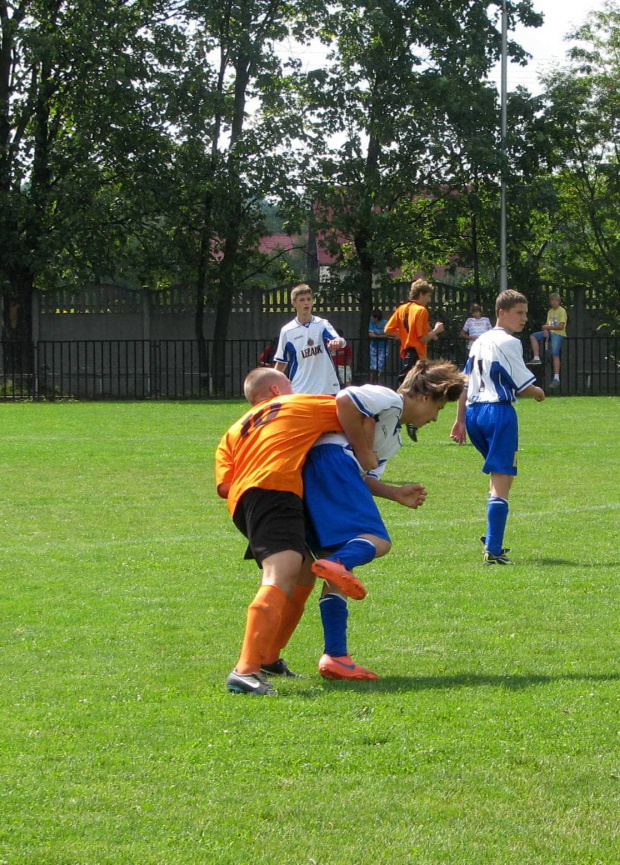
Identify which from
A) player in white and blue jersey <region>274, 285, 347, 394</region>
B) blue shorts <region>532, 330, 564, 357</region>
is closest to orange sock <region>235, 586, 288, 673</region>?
player in white and blue jersey <region>274, 285, 347, 394</region>

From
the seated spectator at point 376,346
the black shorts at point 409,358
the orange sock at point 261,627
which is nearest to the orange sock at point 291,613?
the orange sock at point 261,627

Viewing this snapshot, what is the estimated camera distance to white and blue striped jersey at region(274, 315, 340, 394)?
12.3 metres

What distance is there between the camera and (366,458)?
17.6ft

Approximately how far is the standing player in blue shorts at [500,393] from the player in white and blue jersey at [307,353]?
376 centimetres

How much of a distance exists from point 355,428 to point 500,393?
3.41m

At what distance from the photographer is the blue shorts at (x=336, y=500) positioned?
5238mm

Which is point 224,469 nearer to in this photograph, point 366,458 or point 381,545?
point 366,458

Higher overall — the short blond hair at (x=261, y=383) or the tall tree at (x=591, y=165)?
the tall tree at (x=591, y=165)

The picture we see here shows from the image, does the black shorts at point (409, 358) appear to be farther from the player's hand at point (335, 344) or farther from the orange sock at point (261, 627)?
the orange sock at point (261, 627)

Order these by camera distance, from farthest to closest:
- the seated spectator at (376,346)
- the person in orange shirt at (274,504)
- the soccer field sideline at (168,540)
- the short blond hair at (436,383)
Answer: the seated spectator at (376,346)
the soccer field sideline at (168,540)
the short blond hair at (436,383)
the person in orange shirt at (274,504)

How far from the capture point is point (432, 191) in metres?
31.8

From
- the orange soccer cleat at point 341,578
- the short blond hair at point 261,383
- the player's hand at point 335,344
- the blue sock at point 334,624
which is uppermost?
the player's hand at point 335,344

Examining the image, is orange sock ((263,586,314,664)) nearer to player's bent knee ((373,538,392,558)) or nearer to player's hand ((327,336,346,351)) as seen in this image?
player's bent knee ((373,538,392,558))

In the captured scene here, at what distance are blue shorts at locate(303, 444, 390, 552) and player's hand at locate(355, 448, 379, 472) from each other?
1.3 inches
